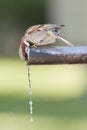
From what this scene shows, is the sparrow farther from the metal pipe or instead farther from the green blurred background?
the green blurred background

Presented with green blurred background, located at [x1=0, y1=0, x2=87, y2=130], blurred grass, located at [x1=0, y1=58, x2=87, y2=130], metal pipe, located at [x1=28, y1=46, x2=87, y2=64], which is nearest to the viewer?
metal pipe, located at [x1=28, y1=46, x2=87, y2=64]

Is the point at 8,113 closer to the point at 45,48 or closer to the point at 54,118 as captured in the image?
the point at 54,118

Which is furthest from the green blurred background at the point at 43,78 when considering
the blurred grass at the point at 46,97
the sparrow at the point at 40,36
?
Result: the sparrow at the point at 40,36

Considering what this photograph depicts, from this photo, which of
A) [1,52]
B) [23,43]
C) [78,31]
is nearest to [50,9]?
[1,52]

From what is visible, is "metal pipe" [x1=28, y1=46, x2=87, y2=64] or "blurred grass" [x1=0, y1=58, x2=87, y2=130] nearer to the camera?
"metal pipe" [x1=28, y1=46, x2=87, y2=64]

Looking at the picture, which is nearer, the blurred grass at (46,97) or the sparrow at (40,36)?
the sparrow at (40,36)

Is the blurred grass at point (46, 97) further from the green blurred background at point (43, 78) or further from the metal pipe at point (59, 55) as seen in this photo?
the metal pipe at point (59, 55)

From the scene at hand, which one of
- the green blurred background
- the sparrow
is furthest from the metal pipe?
the green blurred background
